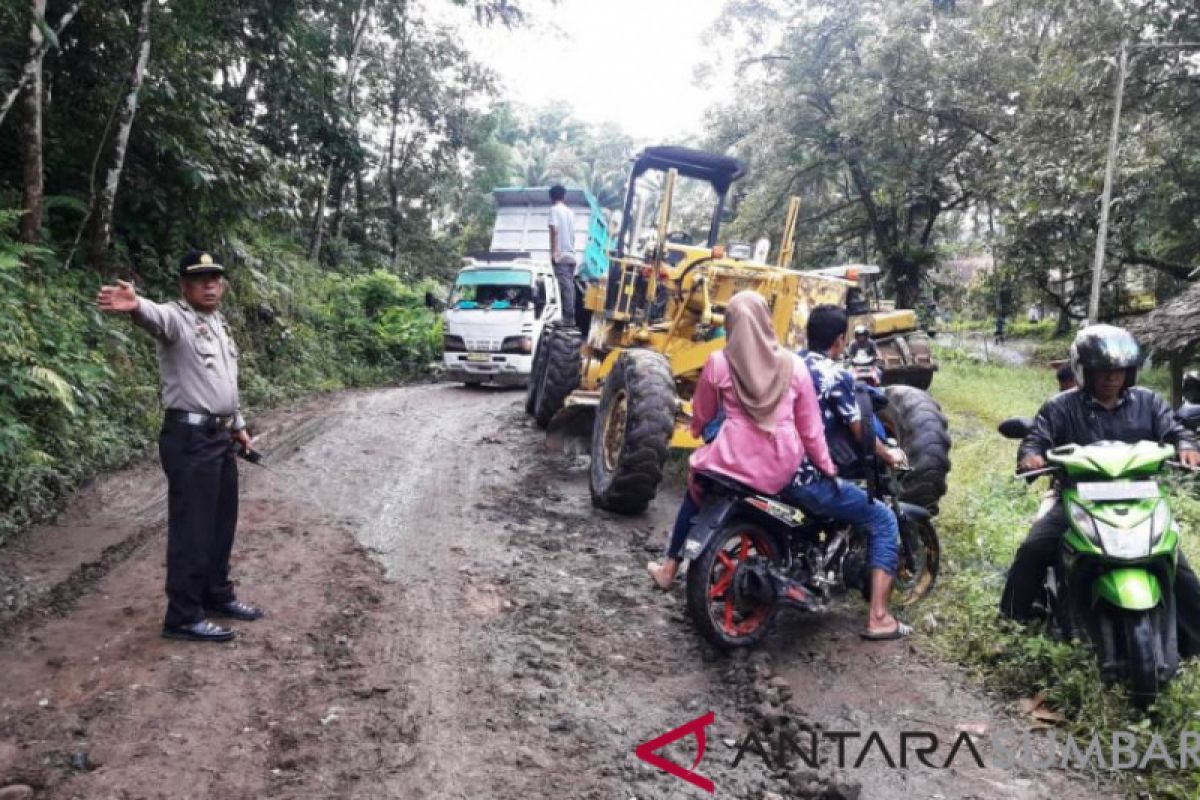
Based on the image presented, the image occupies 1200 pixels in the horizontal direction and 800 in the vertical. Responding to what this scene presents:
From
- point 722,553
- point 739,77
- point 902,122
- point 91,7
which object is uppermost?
point 739,77

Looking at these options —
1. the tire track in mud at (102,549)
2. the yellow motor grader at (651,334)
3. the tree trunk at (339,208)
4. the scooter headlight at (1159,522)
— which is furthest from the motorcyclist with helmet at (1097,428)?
the tree trunk at (339,208)

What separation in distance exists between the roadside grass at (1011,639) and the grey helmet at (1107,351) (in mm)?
1251

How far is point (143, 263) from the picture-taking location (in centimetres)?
960

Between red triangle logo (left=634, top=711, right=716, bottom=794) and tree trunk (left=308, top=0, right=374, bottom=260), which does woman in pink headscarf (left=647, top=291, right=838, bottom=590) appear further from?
tree trunk (left=308, top=0, right=374, bottom=260)

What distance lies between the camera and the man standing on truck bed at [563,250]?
10.6m

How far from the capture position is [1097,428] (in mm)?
3955

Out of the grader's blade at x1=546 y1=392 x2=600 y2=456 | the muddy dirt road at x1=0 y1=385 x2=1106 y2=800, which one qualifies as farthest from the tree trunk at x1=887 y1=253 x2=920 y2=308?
the muddy dirt road at x1=0 y1=385 x2=1106 y2=800

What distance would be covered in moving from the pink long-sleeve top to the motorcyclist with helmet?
0.96 meters

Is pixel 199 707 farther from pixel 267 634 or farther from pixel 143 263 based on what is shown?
pixel 143 263

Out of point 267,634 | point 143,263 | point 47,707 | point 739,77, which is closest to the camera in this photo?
point 47,707

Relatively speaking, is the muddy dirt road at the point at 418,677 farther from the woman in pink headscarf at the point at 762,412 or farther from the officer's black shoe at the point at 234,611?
the woman in pink headscarf at the point at 762,412

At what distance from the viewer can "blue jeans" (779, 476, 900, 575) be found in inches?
169

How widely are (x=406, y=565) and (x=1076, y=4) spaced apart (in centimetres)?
1397

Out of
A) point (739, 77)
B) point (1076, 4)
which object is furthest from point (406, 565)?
point (739, 77)
